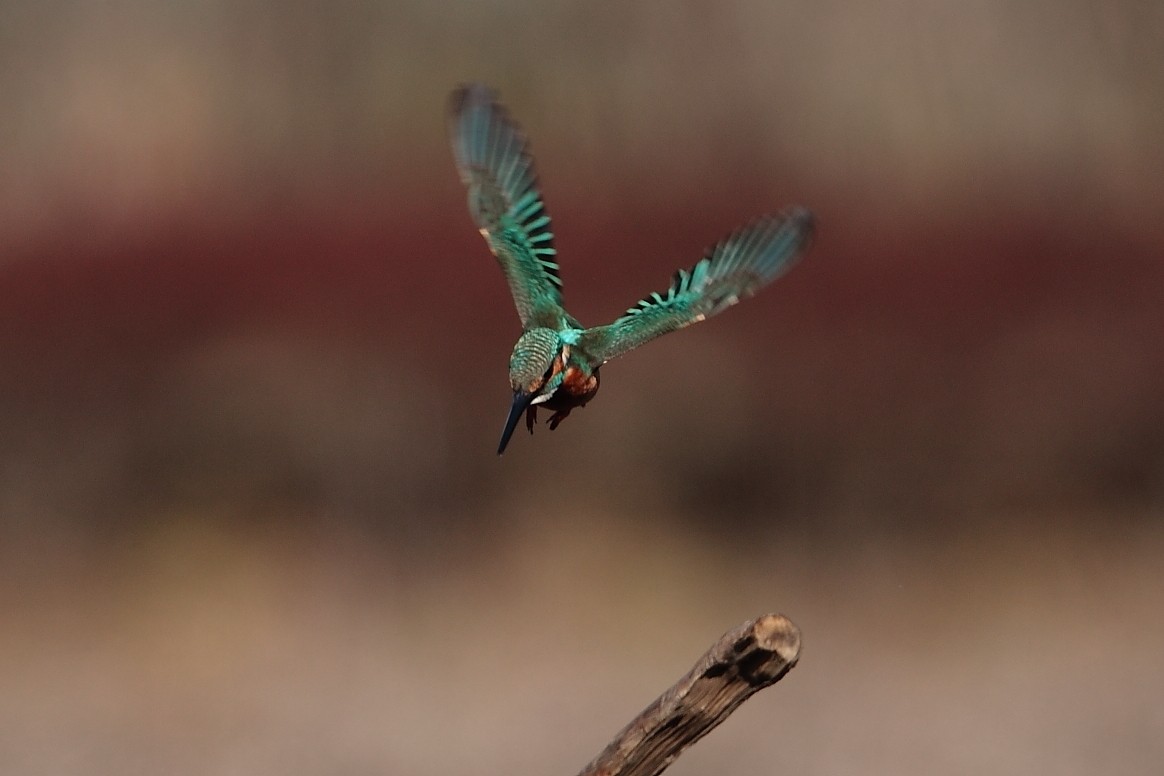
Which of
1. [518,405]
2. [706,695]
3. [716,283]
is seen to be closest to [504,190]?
[716,283]

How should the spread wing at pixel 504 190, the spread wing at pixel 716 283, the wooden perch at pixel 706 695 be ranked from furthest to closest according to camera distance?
the spread wing at pixel 504 190, the spread wing at pixel 716 283, the wooden perch at pixel 706 695

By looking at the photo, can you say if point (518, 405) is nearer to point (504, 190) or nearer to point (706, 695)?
point (706, 695)

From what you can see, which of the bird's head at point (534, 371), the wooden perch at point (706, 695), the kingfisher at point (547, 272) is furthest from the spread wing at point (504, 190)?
the wooden perch at point (706, 695)

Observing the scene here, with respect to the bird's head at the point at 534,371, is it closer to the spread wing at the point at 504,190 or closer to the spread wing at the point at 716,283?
the spread wing at the point at 716,283

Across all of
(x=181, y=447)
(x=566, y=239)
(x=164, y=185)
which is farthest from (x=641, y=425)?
(x=164, y=185)

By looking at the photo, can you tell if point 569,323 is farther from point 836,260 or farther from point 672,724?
point 836,260

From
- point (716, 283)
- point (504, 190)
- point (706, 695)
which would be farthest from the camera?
point (504, 190)
